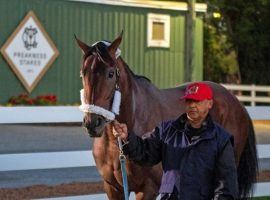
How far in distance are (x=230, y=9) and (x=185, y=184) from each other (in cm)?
2681

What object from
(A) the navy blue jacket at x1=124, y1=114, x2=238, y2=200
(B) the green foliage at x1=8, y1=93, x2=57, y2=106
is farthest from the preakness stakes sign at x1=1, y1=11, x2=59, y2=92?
(A) the navy blue jacket at x1=124, y1=114, x2=238, y2=200

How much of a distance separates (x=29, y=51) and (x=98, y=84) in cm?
1470

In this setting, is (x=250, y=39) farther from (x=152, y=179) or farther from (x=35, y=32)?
(x=152, y=179)

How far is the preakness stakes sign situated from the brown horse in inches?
489

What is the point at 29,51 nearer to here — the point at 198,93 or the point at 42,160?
the point at 42,160

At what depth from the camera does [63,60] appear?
2062 centimetres

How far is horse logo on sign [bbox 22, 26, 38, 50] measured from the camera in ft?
65.0

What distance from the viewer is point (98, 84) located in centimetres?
547

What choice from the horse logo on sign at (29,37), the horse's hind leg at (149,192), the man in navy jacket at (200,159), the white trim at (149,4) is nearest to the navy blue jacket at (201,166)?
the man in navy jacket at (200,159)

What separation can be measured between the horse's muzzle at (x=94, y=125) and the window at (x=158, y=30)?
17.1 m

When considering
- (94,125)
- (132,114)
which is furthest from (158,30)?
(94,125)

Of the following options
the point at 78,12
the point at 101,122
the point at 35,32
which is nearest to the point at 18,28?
the point at 35,32

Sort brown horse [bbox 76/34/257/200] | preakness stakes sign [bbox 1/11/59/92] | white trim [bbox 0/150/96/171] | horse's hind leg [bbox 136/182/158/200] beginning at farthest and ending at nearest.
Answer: preakness stakes sign [bbox 1/11/59/92] < white trim [bbox 0/150/96/171] < horse's hind leg [bbox 136/182/158/200] < brown horse [bbox 76/34/257/200]

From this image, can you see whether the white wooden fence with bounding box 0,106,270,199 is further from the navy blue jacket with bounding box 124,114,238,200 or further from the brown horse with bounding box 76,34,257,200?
the navy blue jacket with bounding box 124,114,238,200
